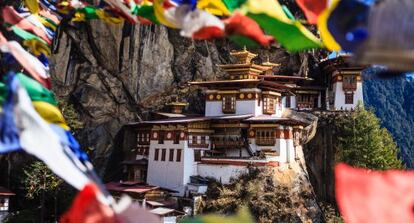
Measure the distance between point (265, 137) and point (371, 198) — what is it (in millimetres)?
18478

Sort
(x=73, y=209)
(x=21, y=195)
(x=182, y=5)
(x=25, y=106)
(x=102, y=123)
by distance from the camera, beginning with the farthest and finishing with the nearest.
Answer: (x=102, y=123)
(x=21, y=195)
(x=182, y=5)
(x=25, y=106)
(x=73, y=209)

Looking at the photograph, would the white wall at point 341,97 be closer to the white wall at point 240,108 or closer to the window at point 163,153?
the white wall at point 240,108

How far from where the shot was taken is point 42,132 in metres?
1.91

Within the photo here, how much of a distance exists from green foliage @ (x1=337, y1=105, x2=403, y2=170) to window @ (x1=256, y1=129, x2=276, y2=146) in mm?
5402

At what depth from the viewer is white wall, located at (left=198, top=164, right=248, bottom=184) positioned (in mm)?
18750

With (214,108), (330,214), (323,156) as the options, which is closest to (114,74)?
(214,108)

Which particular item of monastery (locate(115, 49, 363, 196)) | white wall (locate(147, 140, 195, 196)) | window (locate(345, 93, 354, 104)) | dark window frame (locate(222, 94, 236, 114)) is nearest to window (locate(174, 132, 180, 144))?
monastery (locate(115, 49, 363, 196))

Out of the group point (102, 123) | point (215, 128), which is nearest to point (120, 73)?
point (102, 123)

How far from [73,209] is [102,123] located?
2182cm

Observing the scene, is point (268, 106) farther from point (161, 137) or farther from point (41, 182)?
point (41, 182)

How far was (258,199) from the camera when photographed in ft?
57.7

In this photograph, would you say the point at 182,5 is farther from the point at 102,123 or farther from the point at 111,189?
the point at 102,123

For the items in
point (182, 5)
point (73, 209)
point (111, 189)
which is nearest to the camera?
point (73, 209)

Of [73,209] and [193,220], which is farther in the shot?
[73,209]
